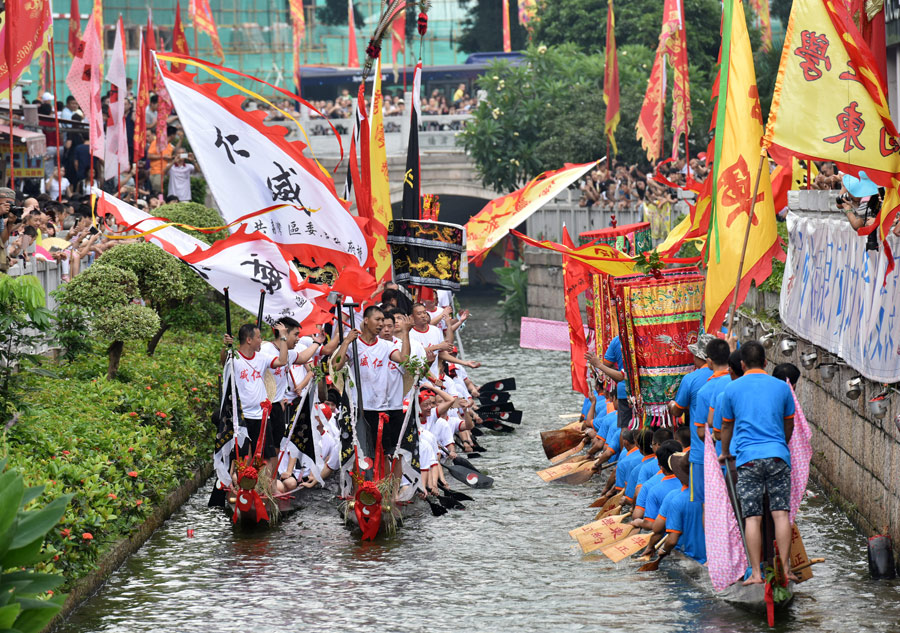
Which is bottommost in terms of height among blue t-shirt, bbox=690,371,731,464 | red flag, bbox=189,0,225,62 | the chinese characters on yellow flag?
blue t-shirt, bbox=690,371,731,464

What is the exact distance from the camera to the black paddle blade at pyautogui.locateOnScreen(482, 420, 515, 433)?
57.3 ft

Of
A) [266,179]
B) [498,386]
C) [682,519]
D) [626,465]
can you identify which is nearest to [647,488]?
[682,519]

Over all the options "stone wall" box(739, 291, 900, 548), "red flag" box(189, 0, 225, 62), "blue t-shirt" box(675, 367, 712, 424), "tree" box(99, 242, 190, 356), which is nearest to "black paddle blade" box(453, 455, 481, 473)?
"stone wall" box(739, 291, 900, 548)

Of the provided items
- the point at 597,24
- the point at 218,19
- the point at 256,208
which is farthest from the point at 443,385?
the point at 218,19

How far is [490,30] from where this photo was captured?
57.0 metres

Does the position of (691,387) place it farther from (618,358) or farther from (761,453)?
(618,358)

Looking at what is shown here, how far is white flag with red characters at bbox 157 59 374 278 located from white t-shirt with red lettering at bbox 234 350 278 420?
3.64 ft

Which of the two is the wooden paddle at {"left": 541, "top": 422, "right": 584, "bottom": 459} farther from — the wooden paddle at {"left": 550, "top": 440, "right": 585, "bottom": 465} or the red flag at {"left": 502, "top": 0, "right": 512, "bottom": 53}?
the red flag at {"left": 502, "top": 0, "right": 512, "bottom": 53}

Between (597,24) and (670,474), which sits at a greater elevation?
(597,24)

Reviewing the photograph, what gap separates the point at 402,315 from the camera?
12203 mm

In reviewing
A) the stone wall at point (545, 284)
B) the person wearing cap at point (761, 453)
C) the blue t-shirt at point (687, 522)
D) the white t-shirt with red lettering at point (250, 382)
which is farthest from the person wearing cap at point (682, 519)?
the stone wall at point (545, 284)

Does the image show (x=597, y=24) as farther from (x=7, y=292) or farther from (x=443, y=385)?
(x=7, y=292)

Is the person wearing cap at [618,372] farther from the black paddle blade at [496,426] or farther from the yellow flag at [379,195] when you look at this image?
the black paddle blade at [496,426]

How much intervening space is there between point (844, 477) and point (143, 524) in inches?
234
